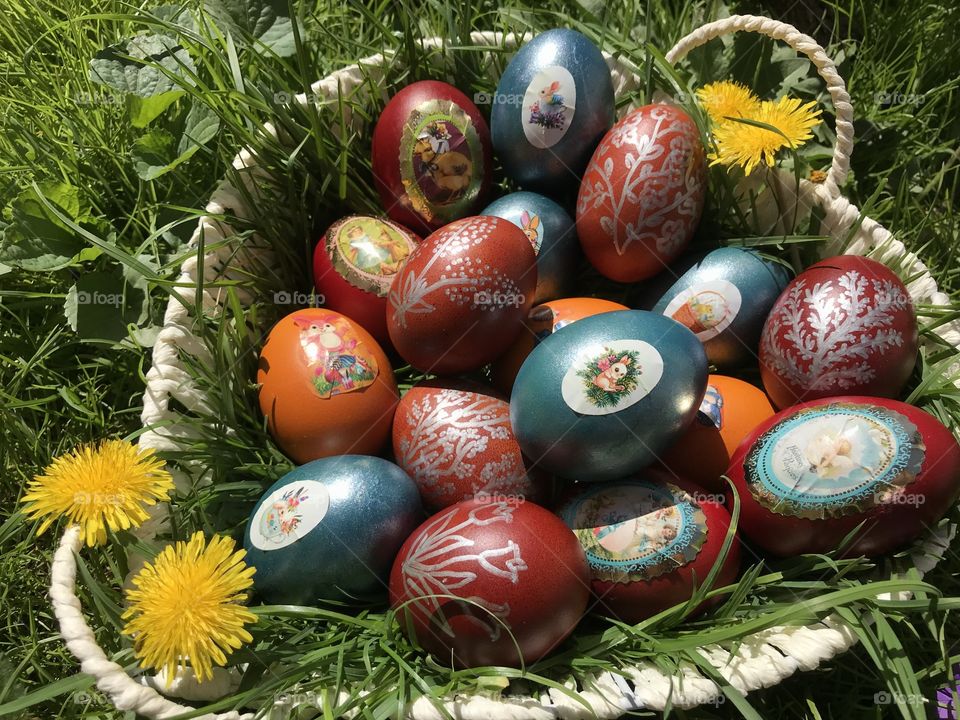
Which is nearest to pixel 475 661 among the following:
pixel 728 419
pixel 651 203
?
pixel 728 419

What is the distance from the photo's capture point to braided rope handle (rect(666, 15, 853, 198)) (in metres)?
1.56

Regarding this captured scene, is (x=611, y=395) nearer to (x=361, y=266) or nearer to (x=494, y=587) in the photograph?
(x=494, y=587)

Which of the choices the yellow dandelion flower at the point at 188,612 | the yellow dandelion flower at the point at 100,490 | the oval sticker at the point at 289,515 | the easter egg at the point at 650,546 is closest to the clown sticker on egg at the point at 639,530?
the easter egg at the point at 650,546

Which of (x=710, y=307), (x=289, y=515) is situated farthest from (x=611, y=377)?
(x=289, y=515)

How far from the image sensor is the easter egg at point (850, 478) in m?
1.26

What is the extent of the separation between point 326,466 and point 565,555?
18.0 inches

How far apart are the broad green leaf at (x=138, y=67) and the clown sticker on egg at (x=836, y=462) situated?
1552mm

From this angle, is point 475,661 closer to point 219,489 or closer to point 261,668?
point 261,668

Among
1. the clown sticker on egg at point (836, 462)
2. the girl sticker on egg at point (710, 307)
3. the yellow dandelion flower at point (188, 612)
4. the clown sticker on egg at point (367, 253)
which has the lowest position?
the yellow dandelion flower at point (188, 612)

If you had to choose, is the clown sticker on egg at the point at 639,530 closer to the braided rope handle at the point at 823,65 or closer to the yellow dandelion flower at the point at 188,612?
the yellow dandelion flower at the point at 188,612

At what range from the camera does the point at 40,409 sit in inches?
67.8

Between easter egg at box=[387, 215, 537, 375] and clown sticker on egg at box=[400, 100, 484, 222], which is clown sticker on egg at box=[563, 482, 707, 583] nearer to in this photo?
easter egg at box=[387, 215, 537, 375]

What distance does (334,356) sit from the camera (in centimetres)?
151

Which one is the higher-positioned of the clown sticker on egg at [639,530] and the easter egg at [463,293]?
the easter egg at [463,293]
